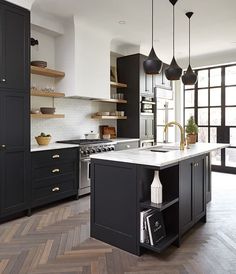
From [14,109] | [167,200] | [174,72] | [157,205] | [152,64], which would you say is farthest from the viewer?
[174,72]

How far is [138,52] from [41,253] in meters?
4.68

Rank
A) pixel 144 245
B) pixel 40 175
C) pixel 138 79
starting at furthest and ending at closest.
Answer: pixel 138 79
pixel 40 175
pixel 144 245

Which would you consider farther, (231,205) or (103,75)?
(103,75)

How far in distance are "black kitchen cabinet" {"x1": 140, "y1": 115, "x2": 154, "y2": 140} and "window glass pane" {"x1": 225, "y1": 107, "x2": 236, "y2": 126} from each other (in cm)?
202

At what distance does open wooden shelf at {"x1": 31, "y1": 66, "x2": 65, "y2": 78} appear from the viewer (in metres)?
4.07

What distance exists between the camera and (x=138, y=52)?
5.80m

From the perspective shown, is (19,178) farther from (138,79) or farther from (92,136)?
(138,79)

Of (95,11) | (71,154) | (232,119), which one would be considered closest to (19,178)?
(71,154)

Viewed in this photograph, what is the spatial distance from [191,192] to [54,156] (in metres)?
2.08

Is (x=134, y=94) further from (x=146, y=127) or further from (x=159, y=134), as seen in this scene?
(x=159, y=134)

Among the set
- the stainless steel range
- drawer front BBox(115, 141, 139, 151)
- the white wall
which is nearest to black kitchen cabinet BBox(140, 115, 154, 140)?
drawer front BBox(115, 141, 139, 151)

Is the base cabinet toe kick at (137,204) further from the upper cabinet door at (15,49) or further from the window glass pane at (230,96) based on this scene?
the window glass pane at (230,96)

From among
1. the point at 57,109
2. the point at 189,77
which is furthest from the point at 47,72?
the point at 189,77

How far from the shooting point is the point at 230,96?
6.48 meters
